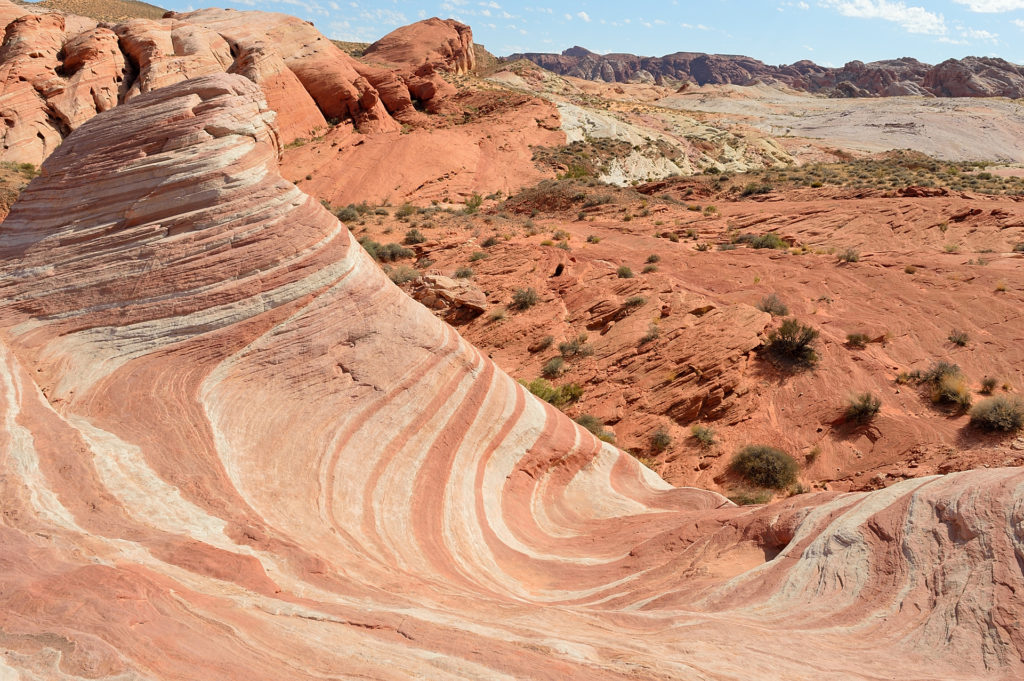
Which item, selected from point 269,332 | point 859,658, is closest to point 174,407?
point 269,332

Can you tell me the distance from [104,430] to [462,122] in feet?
128

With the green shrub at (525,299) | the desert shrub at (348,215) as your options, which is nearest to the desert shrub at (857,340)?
the green shrub at (525,299)

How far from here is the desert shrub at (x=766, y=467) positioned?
1082 centimetres

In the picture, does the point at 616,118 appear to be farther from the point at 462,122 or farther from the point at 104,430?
the point at 104,430

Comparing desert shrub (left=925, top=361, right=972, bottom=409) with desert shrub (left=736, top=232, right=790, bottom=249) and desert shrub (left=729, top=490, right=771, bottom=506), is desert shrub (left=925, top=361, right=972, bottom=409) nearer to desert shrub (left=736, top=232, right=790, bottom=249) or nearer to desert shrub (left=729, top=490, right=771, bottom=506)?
desert shrub (left=729, top=490, right=771, bottom=506)

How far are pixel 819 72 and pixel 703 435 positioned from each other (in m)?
185

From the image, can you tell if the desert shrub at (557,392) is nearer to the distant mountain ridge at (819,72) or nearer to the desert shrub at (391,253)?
the desert shrub at (391,253)

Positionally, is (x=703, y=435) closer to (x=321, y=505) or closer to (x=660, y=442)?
(x=660, y=442)

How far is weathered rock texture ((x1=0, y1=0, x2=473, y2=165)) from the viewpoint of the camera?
2698cm

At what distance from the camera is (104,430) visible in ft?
17.0

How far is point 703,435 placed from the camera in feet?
39.3

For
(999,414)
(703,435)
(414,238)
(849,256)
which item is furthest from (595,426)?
(414,238)

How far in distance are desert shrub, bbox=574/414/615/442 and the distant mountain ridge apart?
99.7 metres

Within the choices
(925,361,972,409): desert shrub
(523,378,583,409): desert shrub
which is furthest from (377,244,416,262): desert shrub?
(925,361,972,409): desert shrub
